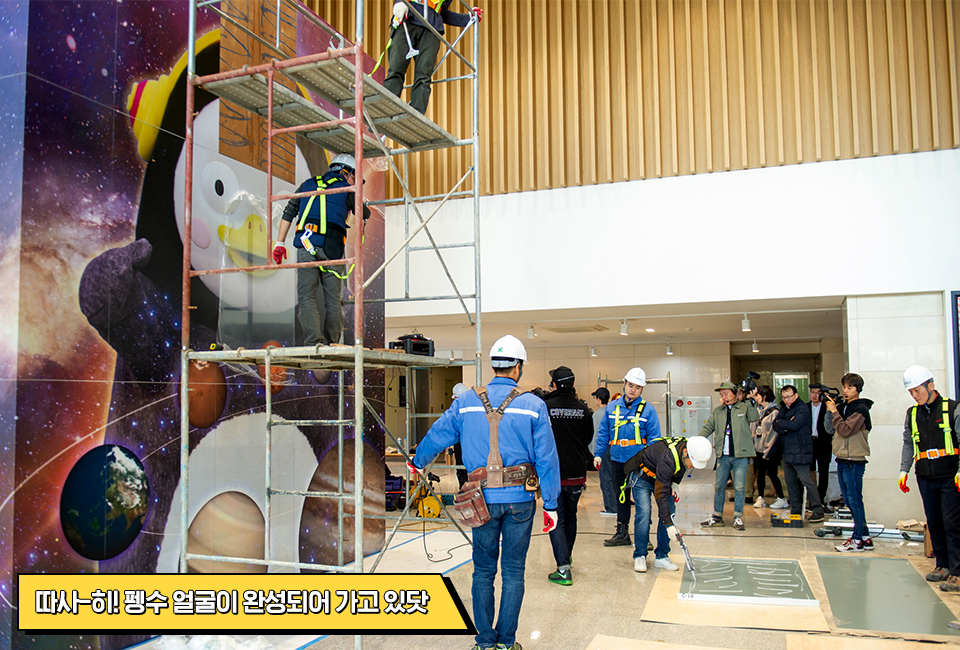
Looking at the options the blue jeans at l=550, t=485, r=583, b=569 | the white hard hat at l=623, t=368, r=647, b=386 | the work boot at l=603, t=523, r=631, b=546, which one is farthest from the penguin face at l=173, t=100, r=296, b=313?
the work boot at l=603, t=523, r=631, b=546

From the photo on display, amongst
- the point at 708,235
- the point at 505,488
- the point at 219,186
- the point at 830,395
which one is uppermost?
the point at 708,235

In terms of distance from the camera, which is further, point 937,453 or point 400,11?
point 937,453

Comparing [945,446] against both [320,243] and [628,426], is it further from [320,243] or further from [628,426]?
[320,243]

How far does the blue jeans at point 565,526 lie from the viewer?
17.7ft

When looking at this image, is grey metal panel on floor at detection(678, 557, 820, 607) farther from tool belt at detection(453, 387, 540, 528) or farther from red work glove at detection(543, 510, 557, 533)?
tool belt at detection(453, 387, 540, 528)

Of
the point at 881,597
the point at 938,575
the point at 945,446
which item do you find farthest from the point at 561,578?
the point at 945,446

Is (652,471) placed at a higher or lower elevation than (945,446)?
lower

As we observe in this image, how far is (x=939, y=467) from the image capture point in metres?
5.09

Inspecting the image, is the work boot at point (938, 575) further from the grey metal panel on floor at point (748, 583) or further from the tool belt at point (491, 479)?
the tool belt at point (491, 479)

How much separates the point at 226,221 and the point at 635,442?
3.76 m

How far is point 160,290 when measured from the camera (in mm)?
4293

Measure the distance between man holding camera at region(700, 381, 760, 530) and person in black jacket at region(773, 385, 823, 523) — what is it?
15.5 inches

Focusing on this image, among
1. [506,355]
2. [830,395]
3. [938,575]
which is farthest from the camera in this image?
[830,395]

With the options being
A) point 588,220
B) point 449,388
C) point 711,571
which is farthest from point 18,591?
point 449,388
